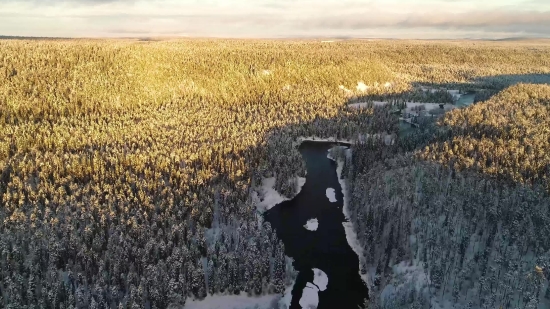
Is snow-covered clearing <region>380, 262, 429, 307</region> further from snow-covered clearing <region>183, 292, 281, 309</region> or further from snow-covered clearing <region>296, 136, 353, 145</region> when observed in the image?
snow-covered clearing <region>296, 136, 353, 145</region>

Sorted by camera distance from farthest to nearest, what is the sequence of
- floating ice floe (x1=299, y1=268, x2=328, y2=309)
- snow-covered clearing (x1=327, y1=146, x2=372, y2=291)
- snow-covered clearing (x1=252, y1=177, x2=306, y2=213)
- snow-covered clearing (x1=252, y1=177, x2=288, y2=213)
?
snow-covered clearing (x1=252, y1=177, x2=306, y2=213), snow-covered clearing (x1=252, y1=177, x2=288, y2=213), snow-covered clearing (x1=327, y1=146, x2=372, y2=291), floating ice floe (x1=299, y1=268, x2=328, y2=309)

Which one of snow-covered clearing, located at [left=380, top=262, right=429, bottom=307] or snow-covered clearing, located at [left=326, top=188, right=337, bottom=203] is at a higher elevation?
snow-covered clearing, located at [left=326, top=188, right=337, bottom=203]

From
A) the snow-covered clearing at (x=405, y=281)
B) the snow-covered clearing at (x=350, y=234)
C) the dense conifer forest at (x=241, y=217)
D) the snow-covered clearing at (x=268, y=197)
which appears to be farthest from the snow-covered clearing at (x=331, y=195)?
the snow-covered clearing at (x=405, y=281)

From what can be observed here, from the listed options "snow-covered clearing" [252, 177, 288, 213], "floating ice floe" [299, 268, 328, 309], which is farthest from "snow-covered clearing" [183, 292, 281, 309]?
"snow-covered clearing" [252, 177, 288, 213]

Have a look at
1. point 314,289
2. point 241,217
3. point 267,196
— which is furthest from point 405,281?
point 267,196

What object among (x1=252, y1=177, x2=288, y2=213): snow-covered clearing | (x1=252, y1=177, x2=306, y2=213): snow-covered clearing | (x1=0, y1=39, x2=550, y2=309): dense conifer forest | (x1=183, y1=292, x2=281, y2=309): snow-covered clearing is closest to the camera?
(x1=0, y1=39, x2=550, y2=309): dense conifer forest

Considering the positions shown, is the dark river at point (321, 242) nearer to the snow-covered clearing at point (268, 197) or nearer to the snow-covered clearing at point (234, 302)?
the snow-covered clearing at point (268, 197)

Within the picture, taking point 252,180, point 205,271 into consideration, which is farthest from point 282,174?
point 205,271
